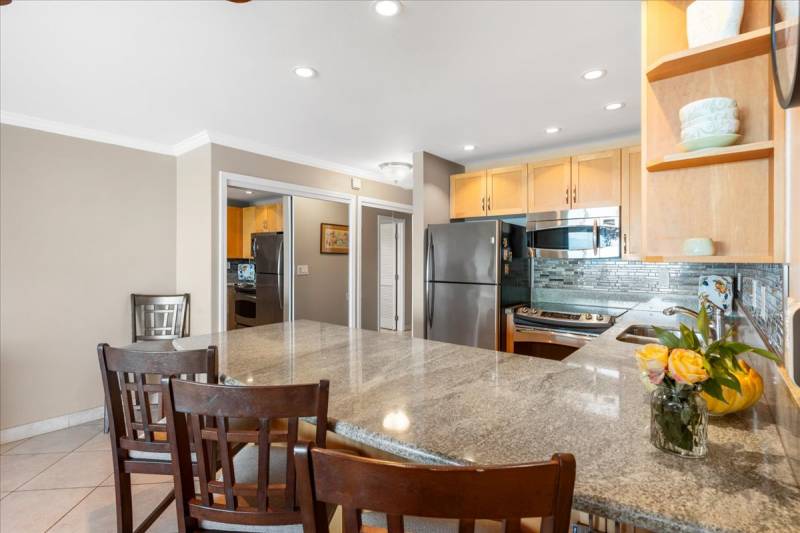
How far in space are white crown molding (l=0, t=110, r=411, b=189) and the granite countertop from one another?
2.22 meters

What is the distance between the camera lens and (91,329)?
122 inches

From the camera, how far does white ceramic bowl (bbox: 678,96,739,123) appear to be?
1.13m

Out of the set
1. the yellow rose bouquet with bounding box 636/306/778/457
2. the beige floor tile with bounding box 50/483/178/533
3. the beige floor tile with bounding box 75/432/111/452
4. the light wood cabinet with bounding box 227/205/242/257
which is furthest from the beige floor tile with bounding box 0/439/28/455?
the yellow rose bouquet with bounding box 636/306/778/457

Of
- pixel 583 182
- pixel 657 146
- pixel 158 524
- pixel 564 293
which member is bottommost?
pixel 158 524

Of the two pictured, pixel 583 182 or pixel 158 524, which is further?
pixel 583 182

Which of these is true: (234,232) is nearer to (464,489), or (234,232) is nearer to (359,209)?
(359,209)

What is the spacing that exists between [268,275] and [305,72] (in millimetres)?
2291

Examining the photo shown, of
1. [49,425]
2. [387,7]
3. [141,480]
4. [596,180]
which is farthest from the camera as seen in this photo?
[596,180]

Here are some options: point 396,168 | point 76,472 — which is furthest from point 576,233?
point 76,472

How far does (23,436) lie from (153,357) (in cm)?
278

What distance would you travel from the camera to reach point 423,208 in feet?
12.0

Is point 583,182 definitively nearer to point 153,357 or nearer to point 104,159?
point 153,357

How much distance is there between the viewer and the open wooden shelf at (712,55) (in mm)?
1076

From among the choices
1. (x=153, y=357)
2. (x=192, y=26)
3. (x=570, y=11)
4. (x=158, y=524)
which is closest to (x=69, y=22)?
(x=192, y=26)
